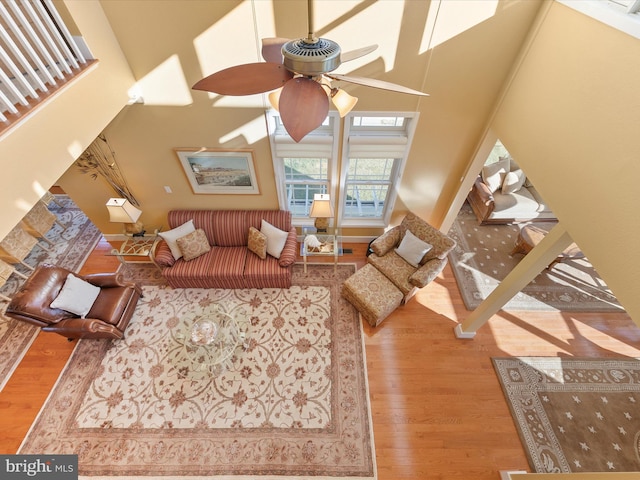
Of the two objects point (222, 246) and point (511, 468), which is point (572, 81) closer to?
point (511, 468)

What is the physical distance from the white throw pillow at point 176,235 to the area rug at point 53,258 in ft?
6.49

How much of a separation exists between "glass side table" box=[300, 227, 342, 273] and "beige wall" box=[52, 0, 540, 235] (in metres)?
1.10

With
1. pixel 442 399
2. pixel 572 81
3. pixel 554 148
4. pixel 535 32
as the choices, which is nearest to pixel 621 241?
pixel 554 148

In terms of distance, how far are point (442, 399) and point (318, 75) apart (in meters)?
3.89

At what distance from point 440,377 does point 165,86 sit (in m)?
4.97

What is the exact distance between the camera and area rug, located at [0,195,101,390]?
12.8ft

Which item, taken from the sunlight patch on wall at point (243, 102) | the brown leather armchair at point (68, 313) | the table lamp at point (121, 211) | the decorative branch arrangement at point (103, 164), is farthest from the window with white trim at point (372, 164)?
the brown leather armchair at point (68, 313)

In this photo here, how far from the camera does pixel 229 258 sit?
4.52 meters

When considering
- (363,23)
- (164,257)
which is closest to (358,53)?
(363,23)

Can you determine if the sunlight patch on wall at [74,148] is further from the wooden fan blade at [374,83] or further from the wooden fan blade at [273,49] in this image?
the wooden fan blade at [374,83]

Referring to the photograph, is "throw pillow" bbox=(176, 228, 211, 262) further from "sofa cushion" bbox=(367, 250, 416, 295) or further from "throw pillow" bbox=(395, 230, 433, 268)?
"throw pillow" bbox=(395, 230, 433, 268)

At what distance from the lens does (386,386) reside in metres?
3.67

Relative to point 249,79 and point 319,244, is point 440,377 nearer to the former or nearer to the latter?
point 319,244

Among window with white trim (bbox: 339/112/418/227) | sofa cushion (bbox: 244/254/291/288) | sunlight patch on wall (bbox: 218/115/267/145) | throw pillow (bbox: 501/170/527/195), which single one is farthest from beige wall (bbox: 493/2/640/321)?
sofa cushion (bbox: 244/254/291/288)
